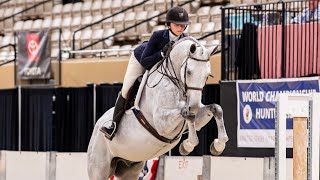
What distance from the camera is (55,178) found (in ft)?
60.5

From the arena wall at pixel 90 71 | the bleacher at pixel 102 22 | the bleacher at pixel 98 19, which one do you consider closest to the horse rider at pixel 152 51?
the arena wall at pixel 90 71

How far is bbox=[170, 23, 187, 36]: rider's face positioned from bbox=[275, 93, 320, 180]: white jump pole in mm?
1735

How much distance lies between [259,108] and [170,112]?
4916mm

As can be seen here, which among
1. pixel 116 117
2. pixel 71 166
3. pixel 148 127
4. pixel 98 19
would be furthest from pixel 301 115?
pixel 98 19

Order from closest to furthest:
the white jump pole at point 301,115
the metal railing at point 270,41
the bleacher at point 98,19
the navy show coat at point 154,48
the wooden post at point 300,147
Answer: the white jump pole at point 301,115 < the wooden post at point 300,147 < the navy show coat at point 154,48 < the metal railing at point 270,41 < the bleacher at point 98,19

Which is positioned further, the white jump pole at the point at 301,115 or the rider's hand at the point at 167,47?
the rider's hand at the point at 167,47

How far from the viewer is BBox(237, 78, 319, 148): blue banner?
A: 50.8ft

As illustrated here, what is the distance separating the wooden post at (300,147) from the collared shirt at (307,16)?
5.71 meters

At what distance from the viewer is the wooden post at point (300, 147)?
10.3m

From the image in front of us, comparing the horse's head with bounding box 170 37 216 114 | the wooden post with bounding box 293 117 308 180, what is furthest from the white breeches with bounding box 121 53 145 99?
the wooden post with bounding box 293 117 308 180

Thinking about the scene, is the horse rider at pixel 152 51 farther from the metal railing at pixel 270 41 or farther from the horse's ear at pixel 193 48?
the metal railing at pixel 270 41

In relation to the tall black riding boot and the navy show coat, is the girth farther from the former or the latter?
the navy show coat

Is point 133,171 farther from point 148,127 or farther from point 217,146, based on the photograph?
point 217,146

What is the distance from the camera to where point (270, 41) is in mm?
16250
